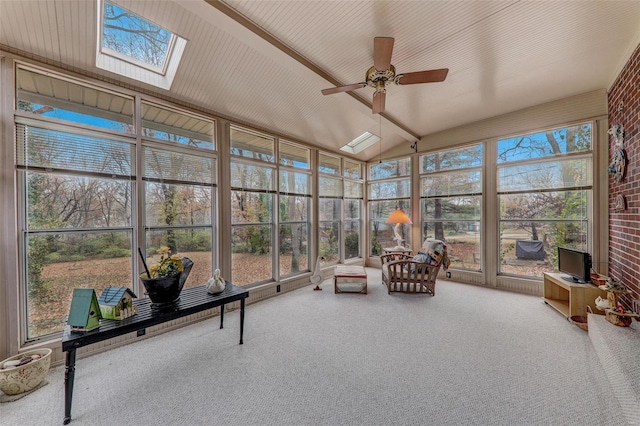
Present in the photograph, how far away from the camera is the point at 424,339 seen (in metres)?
2.74

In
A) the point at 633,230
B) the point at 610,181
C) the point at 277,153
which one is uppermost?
the point at 277,153

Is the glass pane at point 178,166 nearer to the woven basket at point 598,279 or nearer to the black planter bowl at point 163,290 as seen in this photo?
the black planter bowl at point 163,290

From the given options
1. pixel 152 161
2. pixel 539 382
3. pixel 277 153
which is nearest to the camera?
pixel 539 382

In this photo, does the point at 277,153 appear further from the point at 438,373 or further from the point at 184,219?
the point at 438,373

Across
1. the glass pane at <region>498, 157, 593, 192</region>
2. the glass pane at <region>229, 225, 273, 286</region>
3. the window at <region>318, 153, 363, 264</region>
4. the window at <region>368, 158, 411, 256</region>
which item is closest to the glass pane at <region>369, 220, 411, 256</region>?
the window at <region>368, 158, 411, 256</region>

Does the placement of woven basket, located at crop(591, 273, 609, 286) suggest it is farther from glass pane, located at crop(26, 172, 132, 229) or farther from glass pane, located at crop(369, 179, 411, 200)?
glass pane, located at crop(26, 172, 132, 229)

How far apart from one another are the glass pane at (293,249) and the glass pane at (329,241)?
0.47m

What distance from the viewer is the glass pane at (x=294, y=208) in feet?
15.0

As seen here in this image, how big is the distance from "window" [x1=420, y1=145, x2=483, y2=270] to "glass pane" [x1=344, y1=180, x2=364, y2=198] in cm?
158

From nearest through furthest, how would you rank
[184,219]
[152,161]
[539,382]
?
[539,382] → [152,161] → [184,219]

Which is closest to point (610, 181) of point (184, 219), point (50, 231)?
point (184, 219)

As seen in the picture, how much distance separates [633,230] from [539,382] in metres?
2.28

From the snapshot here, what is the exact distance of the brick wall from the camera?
8.73 feet

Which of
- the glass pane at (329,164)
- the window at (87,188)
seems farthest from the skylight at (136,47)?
the glass pane at (329,164)
